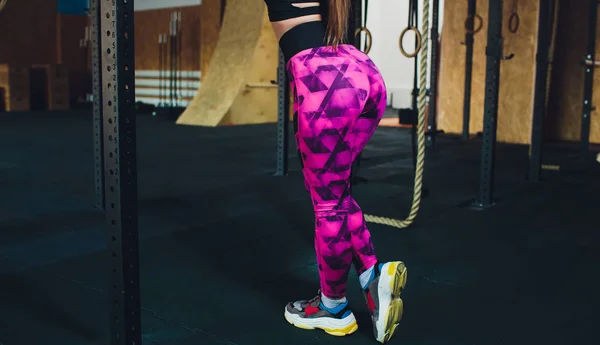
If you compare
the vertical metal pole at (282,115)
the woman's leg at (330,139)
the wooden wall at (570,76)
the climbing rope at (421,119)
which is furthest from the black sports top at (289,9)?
the wooden wall at (570,76)

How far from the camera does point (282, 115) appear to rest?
4.63 meters

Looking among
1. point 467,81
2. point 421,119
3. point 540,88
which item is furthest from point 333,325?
point 467,81

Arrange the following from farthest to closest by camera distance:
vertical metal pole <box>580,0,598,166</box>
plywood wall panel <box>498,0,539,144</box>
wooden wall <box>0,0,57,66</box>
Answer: wooden wall <box>0,0,57,66</box>
plywood wall panel <box>498,0,539,144</box>
vertical metal pole <box>580,0,598,166</box>

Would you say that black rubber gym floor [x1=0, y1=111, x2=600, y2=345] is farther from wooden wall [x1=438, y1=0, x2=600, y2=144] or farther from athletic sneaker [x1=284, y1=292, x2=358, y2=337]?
wooden wall [x1=438, y1=0, x2=600, y2=144]

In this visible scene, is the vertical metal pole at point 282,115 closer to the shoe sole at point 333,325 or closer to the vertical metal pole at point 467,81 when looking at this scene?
the shoe sole at point 333,325

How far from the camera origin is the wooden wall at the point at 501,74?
6.98 m

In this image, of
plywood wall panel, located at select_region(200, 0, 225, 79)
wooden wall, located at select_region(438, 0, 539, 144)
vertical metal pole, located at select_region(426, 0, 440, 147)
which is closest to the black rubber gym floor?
vertical metal pole, located at select_region(426, 0, 440, 147)

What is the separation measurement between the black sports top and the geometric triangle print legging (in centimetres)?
10

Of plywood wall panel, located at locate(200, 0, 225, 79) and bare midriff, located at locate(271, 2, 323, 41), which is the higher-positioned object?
plywood wall panel, located at locate(200, 0, 225, 79)

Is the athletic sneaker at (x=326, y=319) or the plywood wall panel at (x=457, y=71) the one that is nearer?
the athletic sneaker at (x=326, y=319)

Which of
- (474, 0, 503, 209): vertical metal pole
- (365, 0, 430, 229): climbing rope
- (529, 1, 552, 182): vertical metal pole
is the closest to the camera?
(365, 0, 430, 229): climbing rope

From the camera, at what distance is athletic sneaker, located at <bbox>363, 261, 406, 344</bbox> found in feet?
5.49

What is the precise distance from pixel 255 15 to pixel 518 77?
3.67 meters

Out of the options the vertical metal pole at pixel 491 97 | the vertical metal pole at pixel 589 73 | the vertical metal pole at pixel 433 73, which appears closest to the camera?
the vertical metal pole at pixel 491 97
